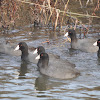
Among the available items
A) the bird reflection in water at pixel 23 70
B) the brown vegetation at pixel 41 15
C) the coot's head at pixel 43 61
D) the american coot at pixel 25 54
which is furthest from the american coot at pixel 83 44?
the coot's head at pixel 43 61

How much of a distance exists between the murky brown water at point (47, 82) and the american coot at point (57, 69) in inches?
6.6

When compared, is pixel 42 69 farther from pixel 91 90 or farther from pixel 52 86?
pixel 91 90

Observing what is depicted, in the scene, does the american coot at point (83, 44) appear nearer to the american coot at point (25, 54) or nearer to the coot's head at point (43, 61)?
the american coot at point (25, 54)

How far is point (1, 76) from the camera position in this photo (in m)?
8.98

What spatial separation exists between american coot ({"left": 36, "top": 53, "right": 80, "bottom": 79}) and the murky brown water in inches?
6.6

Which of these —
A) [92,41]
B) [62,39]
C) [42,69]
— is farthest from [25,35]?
[42,69]

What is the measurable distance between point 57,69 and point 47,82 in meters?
0.63

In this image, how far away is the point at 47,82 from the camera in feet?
28.0

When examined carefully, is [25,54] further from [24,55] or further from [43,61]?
[43,61]

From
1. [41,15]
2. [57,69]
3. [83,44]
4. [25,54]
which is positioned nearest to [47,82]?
[57,69]

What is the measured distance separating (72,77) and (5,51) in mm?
4356

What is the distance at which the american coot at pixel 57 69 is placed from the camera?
8.80 metres

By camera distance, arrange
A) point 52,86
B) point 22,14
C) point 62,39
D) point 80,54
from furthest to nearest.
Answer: point 22,14, point 62,39, point 80,54, point 52,86

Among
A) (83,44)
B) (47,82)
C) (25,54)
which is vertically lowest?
(47,82)
